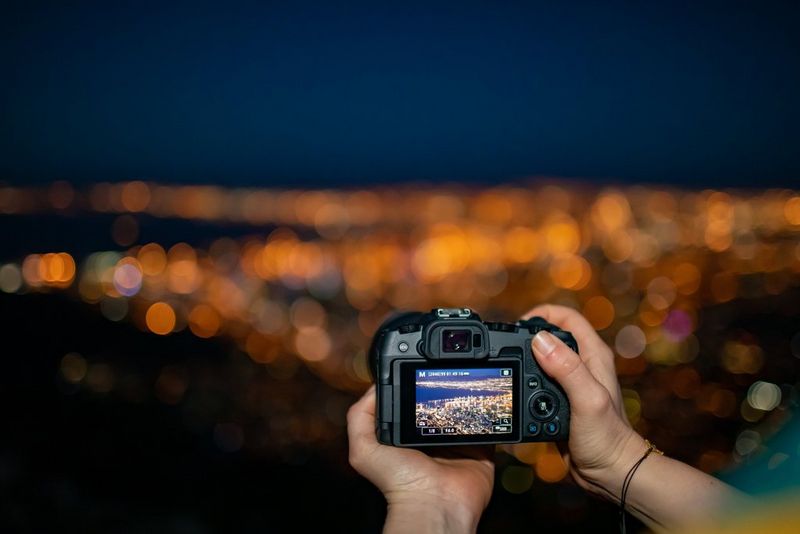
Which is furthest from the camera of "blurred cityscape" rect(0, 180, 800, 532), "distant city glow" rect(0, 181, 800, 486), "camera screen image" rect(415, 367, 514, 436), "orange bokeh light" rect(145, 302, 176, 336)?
"orange bokeh light" rect(145, 302, 176, 336)

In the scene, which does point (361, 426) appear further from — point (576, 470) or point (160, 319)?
point (160, 319)

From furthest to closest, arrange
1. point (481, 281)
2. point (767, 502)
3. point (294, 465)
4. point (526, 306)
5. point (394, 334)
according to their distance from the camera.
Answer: point (481, 281) < point (526, 306) < point (294, 465) < point (394, 334) < point (767, 502)

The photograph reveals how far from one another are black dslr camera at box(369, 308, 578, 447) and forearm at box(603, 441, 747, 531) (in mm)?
107

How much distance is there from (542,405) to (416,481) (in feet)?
0.64

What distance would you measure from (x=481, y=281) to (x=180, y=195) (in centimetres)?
→ 280

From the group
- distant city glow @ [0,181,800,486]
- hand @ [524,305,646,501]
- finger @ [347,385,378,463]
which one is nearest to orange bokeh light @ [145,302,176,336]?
distant city glow @ [0,181,800,486]

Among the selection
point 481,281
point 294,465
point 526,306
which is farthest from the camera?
point 481,281

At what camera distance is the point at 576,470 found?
1.02 metres

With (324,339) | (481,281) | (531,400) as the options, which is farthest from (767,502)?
(324,339)

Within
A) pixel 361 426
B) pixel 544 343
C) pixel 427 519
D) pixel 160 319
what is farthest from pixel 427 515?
pixel 160 319

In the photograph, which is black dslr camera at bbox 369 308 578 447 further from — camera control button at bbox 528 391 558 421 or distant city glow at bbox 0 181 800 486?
distant city glow at bbox 0 181 800 486

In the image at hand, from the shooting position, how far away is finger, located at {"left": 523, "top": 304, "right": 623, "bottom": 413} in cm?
103

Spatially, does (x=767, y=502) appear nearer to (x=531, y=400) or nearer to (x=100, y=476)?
(x=531, y=400)

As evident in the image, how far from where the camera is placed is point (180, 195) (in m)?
6.75
